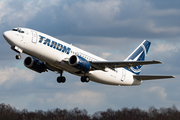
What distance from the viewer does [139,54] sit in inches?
2365

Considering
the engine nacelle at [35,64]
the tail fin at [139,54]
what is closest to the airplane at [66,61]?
the engine nacelle at [35,64]

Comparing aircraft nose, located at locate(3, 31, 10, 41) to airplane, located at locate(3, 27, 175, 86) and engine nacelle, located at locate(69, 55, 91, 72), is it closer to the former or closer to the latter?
airplane, located at locate(3, 27, 175, 86)

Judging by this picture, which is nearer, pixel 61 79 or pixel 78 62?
pixel 78 62

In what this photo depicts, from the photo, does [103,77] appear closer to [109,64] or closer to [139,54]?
[109,64]

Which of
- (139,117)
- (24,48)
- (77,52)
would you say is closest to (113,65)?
(77,52)

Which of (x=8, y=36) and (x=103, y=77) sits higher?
(x=8, y=36)

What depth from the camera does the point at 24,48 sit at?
42.0 metres

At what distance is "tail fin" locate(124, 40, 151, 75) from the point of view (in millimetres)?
58719

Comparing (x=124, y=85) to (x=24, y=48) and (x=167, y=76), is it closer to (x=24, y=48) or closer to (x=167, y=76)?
(x=167, y=76)

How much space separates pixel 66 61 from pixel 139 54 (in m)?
19.6

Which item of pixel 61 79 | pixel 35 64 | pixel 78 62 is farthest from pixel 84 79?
pixel 35 64

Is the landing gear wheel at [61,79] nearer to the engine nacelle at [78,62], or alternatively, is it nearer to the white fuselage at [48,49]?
the white fuselage at [48,49]

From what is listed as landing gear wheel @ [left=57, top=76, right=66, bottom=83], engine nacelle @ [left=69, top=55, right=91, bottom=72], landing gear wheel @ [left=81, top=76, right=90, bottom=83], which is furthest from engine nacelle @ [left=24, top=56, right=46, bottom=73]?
engine nacelle @ [left=69, top=55, right=91, bottom=72]

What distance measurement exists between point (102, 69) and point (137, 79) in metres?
10.8
